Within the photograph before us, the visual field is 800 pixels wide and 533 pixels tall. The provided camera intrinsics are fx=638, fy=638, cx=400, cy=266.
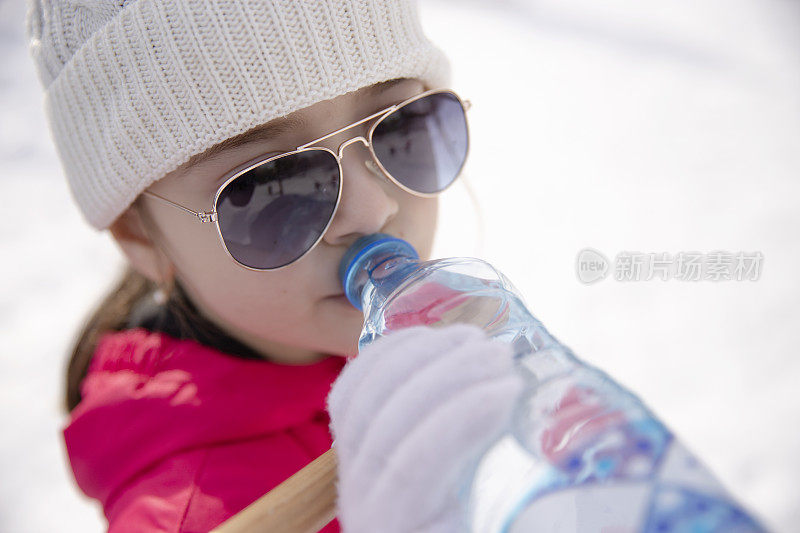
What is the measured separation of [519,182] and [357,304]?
1.30 m

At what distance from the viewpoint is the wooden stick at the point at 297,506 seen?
0.50 m

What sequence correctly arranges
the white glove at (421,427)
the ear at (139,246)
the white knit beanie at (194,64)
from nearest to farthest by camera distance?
1. the white glove at (421,427)
2. the white knit beanie at (194,64)
3. the ear at (139,246)

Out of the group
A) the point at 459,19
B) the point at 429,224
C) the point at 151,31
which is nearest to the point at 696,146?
the point at 459,19

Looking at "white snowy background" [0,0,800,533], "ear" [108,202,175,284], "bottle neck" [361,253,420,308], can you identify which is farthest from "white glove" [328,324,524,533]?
"white snowy background" [0,0,800,533]

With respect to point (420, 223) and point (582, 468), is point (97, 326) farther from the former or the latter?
point (582, 468)

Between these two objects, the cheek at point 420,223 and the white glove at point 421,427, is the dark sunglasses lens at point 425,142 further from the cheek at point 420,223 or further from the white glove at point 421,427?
the white glove at point 421,427

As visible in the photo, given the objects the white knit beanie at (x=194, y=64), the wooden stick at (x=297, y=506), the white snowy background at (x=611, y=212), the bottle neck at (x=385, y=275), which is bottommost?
the white snowy background at (x=611, y=212)

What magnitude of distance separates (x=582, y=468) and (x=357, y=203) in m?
0.45

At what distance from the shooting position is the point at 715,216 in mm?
1828

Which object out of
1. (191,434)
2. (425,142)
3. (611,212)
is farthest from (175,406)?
(611,212)

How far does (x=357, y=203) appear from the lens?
82 centimetres

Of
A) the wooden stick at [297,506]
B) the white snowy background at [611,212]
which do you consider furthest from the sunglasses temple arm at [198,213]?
the white snowy background at [611,212]

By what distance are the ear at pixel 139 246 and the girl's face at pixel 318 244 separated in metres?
0.02

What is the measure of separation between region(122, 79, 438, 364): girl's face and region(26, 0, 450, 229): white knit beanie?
3cm
